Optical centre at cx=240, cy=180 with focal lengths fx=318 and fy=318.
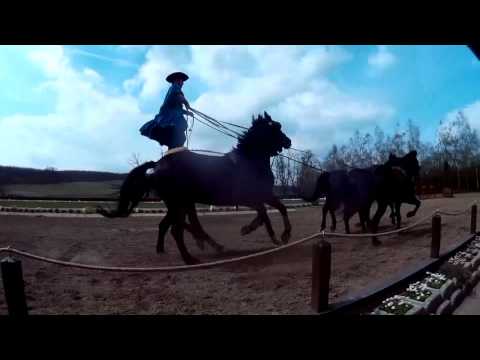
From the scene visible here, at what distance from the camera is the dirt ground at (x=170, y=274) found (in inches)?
122

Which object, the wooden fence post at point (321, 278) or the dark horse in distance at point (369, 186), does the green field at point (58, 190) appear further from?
the dark horse in distance at point (369, 186)

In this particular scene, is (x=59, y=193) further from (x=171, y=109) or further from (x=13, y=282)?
(x=171, y=109)

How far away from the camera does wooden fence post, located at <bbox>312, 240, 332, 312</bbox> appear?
113 inches

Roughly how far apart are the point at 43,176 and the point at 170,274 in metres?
1.78

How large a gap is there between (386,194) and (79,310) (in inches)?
198

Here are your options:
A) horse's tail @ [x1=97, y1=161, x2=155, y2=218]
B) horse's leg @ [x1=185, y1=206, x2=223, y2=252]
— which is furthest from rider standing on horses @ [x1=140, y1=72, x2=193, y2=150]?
horse's leg @ [x1=185, y1=206, x2=223, y2=252]

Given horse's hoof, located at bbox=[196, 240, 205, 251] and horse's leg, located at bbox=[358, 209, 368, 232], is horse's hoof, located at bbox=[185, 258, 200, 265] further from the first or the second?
horse's leg, located at bbox=[358, 209, 368, 232]

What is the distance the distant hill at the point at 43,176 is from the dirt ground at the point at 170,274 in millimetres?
664

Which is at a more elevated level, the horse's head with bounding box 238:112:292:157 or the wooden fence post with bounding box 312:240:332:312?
the horse's head with bounding box 238:112:292:157
